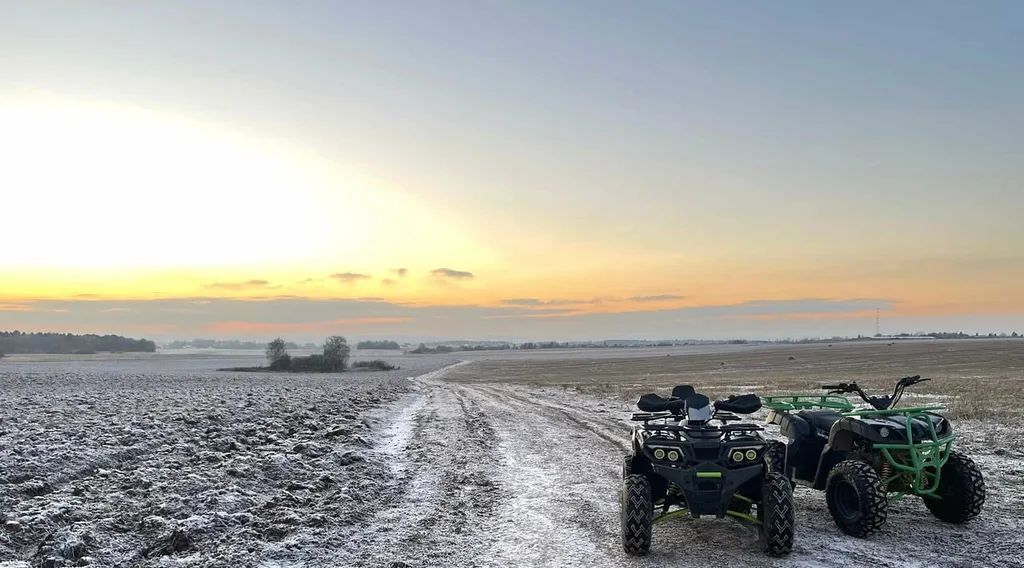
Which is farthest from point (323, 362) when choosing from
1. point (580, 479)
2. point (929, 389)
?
point (580, 479)

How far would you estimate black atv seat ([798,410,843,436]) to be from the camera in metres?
9.88

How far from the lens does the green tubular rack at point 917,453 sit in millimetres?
A: 8070

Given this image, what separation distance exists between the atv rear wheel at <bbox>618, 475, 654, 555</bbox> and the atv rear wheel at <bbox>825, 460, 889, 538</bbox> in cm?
274

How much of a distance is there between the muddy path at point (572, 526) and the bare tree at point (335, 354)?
88.1 meters

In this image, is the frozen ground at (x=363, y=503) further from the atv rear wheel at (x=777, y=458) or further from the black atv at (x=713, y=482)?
the atv rear wheel at (x=777, y=458)

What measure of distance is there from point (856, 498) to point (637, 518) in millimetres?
3085

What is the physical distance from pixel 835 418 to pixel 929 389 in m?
24.5

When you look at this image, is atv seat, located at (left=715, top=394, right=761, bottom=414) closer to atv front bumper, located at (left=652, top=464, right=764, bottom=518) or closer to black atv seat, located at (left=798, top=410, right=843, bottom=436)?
atv front bumper, located at (left=652, top=464, right=764, bottom=518)

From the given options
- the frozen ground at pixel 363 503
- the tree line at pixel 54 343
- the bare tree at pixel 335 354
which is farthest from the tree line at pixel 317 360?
the tree line at pixel 54 343

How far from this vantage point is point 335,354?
100312 mm

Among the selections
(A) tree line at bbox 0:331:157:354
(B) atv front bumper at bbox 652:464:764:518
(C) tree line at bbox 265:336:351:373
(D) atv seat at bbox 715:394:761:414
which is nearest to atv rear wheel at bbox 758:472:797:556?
(B) atv front bumper at bbox 652:464:764:518

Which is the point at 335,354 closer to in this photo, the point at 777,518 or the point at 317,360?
the point at 317,360

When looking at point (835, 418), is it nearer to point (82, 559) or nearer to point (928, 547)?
point (928, 547)

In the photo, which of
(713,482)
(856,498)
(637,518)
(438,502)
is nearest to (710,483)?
(713,482)
